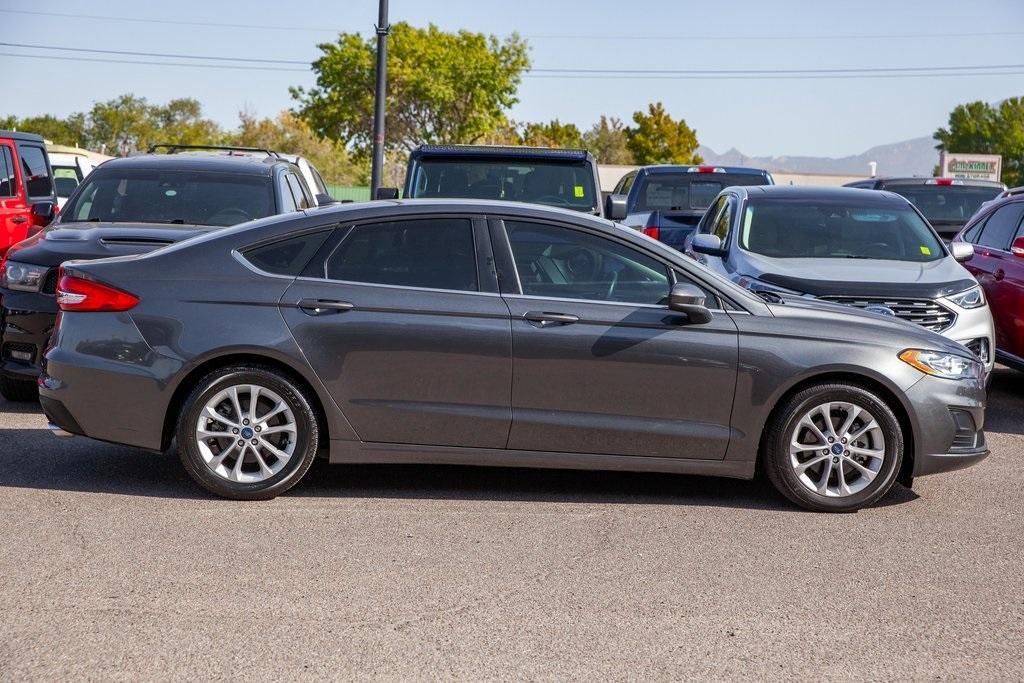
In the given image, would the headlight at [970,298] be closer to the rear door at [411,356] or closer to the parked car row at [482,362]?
the parked car row at [482,362]

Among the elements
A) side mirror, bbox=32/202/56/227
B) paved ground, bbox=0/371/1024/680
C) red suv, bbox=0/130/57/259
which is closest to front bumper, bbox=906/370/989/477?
paved ground, bbox=0/371/1024/680

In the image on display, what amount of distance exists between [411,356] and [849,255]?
5.04 metres

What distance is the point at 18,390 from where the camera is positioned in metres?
9.11

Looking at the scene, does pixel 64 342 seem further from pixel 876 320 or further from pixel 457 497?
pixel 876 320

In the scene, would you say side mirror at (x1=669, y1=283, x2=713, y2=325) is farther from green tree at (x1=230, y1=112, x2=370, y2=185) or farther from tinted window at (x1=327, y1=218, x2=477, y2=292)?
green tree at (x1=230, y1=112, x2=370, y2=185)

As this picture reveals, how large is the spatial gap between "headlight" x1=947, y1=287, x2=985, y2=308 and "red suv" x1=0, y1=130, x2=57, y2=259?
8.74m

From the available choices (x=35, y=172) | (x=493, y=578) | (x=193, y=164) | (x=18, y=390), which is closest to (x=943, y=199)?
(x=193, y=164)

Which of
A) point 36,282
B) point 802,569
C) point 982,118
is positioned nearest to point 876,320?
point 802,569

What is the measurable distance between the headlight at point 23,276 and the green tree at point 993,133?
89748mm

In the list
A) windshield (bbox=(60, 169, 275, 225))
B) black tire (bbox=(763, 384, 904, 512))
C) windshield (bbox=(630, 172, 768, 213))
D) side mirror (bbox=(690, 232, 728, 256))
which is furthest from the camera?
windshield (bbox=(630, 172, 768, 213))

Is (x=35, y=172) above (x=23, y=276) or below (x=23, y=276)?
above

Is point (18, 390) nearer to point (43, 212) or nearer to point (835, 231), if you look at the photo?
point (43, 212)

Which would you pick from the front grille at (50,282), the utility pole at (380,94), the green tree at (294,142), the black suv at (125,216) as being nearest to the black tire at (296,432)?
the black suv at (125,216)

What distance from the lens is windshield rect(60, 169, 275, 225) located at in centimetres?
975
